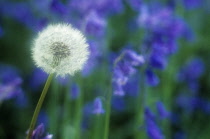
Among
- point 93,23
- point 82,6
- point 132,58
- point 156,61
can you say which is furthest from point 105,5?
point 132,58

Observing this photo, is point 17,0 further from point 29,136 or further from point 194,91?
point 29,136

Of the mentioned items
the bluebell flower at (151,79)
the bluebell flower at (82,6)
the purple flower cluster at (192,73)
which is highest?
the purple flower cluster at (192,73)

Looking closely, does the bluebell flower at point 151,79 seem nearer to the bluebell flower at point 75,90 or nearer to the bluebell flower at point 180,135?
the bluebell flower at point 75,90

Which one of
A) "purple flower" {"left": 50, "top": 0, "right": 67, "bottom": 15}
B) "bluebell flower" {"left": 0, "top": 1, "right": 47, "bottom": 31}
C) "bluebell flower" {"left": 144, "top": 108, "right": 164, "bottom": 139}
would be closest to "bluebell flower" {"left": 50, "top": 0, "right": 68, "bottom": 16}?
"purple flower" {"left": 50, "top": 0, "right": 67, "bottom": 15}

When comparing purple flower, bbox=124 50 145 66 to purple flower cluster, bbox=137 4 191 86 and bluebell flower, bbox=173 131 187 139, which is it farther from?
bluebell flower, bbox=173 131 187 139

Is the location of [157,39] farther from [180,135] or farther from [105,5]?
[180,135]

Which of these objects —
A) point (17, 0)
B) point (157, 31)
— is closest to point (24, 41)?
point (17, 0)

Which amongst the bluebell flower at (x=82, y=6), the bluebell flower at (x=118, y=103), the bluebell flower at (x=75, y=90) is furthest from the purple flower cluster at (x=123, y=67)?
the bluebell flower at (x=118, y=103)
